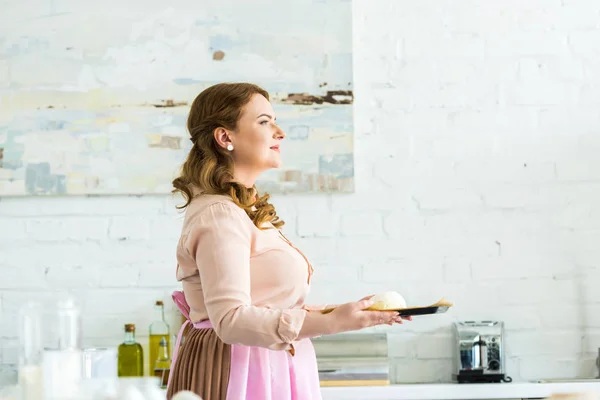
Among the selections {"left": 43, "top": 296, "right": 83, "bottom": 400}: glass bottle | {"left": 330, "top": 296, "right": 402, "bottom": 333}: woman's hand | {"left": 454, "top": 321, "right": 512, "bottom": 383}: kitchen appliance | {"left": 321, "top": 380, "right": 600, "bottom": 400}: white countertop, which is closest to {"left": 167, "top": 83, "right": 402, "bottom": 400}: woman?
{"left": 330, "top": 296, "right": 402, "bottom": 333}: woman's hand

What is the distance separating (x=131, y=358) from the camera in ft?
9.96

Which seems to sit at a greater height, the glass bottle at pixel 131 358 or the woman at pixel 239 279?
the woman at pixel 239 279

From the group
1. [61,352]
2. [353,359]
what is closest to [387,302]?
[61,352]

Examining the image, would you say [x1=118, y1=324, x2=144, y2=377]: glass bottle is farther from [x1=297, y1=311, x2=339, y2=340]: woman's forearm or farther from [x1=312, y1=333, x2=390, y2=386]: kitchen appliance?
[x1=297, y1=311, x2=339, y2=340]: woman's forearm

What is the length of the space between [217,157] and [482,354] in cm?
138

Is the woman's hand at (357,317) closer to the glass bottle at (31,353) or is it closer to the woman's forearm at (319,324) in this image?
the woman's forearm at (319,324)

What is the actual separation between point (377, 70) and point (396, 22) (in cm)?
20

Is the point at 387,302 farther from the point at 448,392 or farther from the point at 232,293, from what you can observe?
the point at 448,392

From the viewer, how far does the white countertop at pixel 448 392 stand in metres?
2.78

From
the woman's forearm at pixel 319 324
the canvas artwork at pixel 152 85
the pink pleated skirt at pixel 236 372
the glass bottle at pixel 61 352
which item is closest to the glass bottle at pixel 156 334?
the canvas artwork at pixel 152 85

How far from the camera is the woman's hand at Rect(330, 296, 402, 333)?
1848mm

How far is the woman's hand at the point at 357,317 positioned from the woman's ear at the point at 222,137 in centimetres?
51

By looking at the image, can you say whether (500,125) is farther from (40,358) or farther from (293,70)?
(40,358)

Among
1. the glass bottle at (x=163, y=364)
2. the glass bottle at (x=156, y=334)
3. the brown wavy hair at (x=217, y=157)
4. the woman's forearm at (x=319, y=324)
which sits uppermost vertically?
the brown wavy hair at (x=217, y=157)
